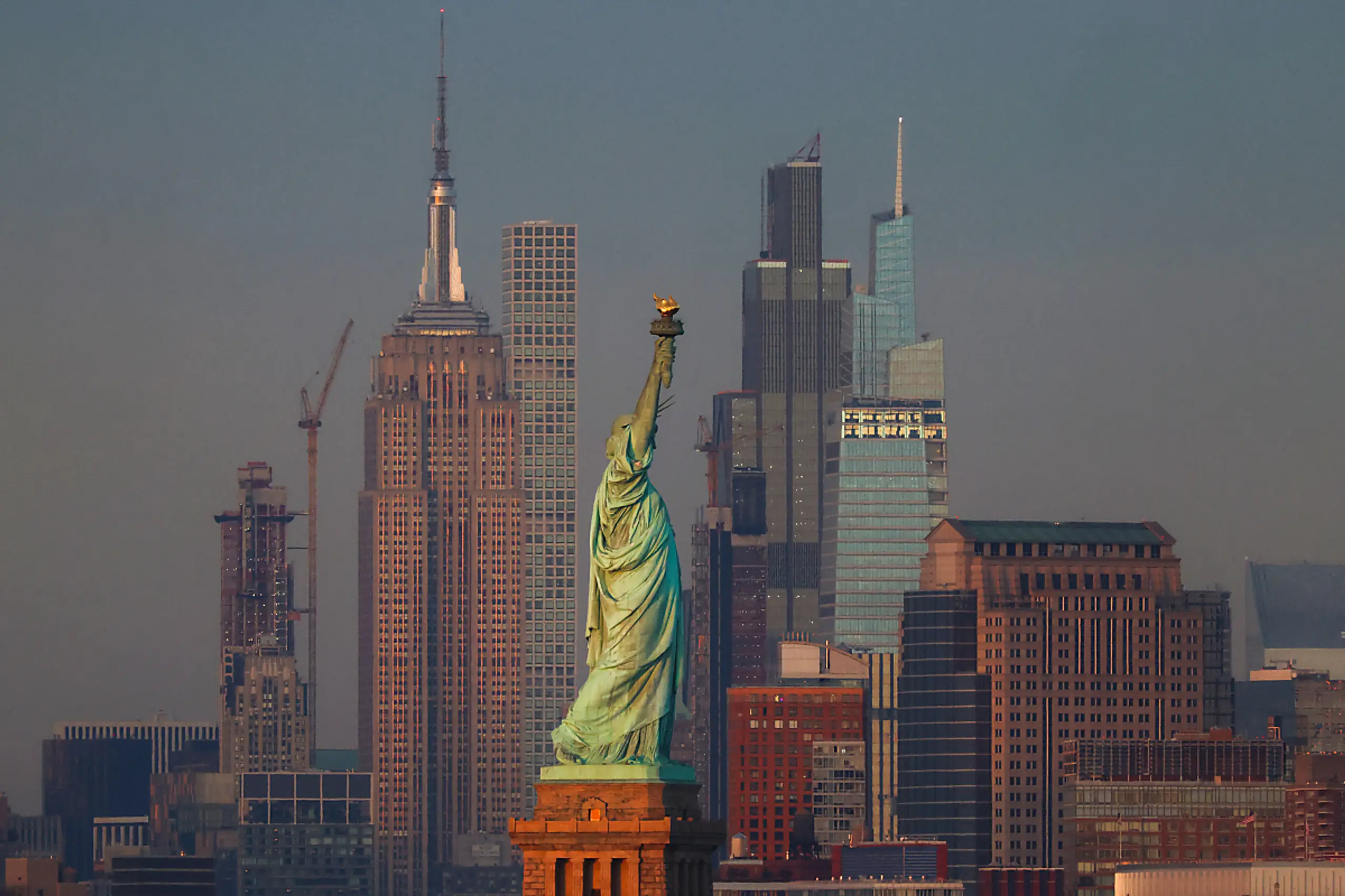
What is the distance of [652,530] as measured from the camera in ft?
223

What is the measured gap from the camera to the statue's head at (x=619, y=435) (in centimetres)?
6725

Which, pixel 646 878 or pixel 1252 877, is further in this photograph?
pixel 1252 877

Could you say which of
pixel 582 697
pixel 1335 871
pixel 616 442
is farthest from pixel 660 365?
pixel 1335 871

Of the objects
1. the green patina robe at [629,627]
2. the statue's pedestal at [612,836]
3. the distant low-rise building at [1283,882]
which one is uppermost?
the green patina robe at [629,627]

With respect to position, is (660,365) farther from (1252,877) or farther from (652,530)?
(1252,877)

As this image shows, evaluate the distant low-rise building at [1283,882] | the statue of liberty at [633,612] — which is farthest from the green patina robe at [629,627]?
the distant low-rise building at [1283,882]

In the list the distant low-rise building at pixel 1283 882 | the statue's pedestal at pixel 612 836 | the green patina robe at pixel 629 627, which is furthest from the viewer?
the distant low-rise building at pixel 1283 882

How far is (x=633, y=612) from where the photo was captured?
223 feet

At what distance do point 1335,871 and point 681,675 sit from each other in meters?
130

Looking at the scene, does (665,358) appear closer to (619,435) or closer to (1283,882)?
(619,435)

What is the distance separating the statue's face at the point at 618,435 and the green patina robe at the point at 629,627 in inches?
3.4

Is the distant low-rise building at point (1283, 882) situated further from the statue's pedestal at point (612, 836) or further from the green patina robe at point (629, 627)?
the statue's pedestal at point (612, 836)

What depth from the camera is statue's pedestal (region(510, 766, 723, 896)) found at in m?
65.6

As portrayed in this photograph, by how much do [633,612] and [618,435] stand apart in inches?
117
